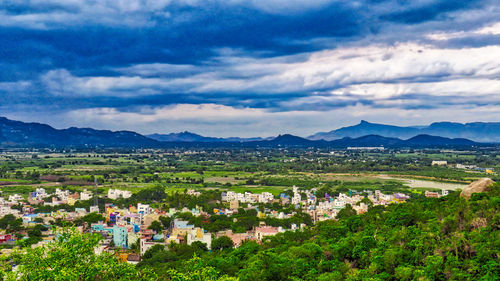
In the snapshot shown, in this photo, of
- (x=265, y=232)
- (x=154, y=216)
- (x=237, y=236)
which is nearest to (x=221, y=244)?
(x=237, y=236)

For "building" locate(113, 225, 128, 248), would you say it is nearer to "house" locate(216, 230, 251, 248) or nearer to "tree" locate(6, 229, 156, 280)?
"house" locate(216, 230, 251, 248)

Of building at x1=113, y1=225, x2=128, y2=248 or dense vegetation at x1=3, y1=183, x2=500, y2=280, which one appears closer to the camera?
dense vegetation at x1=3, y1=183, x2=500, y2=280

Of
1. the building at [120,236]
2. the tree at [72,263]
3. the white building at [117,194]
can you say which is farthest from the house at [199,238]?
the white building at [117,194]

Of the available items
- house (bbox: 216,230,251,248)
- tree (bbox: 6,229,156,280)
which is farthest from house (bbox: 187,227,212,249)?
tree (bbox: 6,229,156,280)

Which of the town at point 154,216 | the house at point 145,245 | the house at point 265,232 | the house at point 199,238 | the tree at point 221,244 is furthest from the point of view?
the house at point 265,232

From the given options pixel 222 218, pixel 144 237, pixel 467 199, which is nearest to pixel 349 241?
pixel 467 199

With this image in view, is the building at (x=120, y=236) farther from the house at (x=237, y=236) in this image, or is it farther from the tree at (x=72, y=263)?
the tree at (x=72, y=263)

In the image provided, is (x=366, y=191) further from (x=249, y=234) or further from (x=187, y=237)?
(x=187, y=237)

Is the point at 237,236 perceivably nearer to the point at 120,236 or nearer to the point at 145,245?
the point at 145,245
